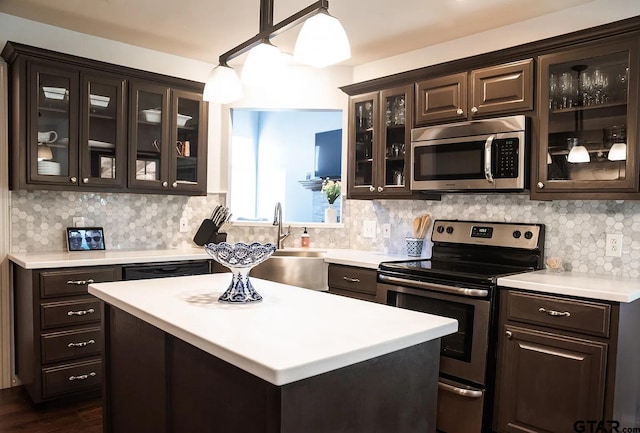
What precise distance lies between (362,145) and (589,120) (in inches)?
63.3

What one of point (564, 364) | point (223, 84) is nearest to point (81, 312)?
point (223, 84)

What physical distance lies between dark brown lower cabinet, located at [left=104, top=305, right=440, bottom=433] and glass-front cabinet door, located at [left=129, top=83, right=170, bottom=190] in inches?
70.2

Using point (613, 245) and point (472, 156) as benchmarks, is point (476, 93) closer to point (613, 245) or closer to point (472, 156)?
point (472, 156)

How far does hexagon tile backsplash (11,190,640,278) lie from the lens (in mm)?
2729

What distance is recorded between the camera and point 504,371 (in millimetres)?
2467

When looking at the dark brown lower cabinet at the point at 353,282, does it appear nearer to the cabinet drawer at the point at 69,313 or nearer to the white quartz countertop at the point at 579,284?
the white quartz countertop at the point at 579,284

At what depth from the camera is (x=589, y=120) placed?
8.43 feet

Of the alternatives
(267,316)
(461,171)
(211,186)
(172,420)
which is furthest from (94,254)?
(461,171)

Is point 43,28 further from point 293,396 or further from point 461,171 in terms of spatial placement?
point 293,396

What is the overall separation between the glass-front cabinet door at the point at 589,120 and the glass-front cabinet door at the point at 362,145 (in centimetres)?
123

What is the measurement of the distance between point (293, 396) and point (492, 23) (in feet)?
9.45

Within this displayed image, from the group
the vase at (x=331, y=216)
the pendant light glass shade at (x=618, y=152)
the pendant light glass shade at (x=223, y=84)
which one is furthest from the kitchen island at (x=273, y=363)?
the vase at (x=331, y=216)

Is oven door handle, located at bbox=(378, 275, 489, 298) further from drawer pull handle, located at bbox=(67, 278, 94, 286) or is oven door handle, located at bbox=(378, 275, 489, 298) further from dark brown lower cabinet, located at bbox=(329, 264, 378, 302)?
drawer pull handle, located at bbox=(67, 278, 94, 286)

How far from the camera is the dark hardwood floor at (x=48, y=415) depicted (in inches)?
106
